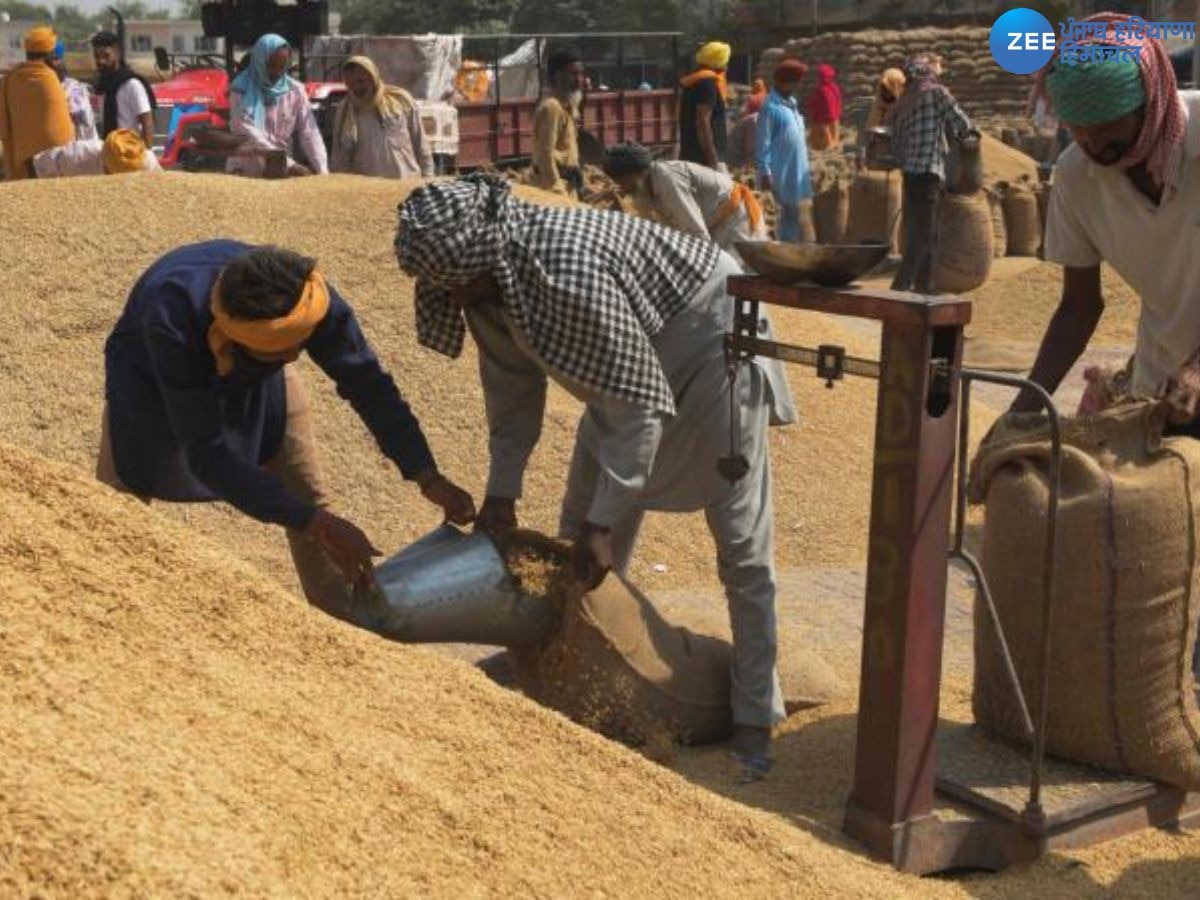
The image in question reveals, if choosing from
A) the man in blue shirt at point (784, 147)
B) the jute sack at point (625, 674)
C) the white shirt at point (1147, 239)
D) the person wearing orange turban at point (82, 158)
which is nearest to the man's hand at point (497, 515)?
the jute sack at point (625, 674)

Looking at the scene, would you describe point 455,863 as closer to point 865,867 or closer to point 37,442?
point 865,867

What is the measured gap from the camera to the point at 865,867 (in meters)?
3.44

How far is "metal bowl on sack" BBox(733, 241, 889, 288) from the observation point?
11.8 ft

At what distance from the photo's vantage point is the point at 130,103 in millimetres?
9898

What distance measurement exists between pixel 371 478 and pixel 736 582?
2388 mm

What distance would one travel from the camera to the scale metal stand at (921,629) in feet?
11.2

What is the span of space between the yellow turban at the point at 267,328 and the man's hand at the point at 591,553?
2.31 feet

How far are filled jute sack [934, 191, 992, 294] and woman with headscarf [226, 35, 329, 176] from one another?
14.0 feet

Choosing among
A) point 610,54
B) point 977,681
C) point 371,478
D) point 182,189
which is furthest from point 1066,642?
point 610,54

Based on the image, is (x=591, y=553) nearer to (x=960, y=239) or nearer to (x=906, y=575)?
(x=906, y=575)

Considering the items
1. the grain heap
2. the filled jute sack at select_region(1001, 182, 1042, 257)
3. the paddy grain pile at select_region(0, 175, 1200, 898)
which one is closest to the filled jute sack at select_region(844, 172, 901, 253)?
the filled jute sack at select_region(1001, 182, 1042, 257)

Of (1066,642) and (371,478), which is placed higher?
(1066,642)

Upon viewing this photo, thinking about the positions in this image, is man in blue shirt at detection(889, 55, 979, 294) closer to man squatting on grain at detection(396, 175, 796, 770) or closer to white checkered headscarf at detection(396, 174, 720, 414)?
man squatting on grain at detection(396, 175, 796, 770)

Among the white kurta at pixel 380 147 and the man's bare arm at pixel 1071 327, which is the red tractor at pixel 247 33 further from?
the man's bare arm at pixel 1071 327
